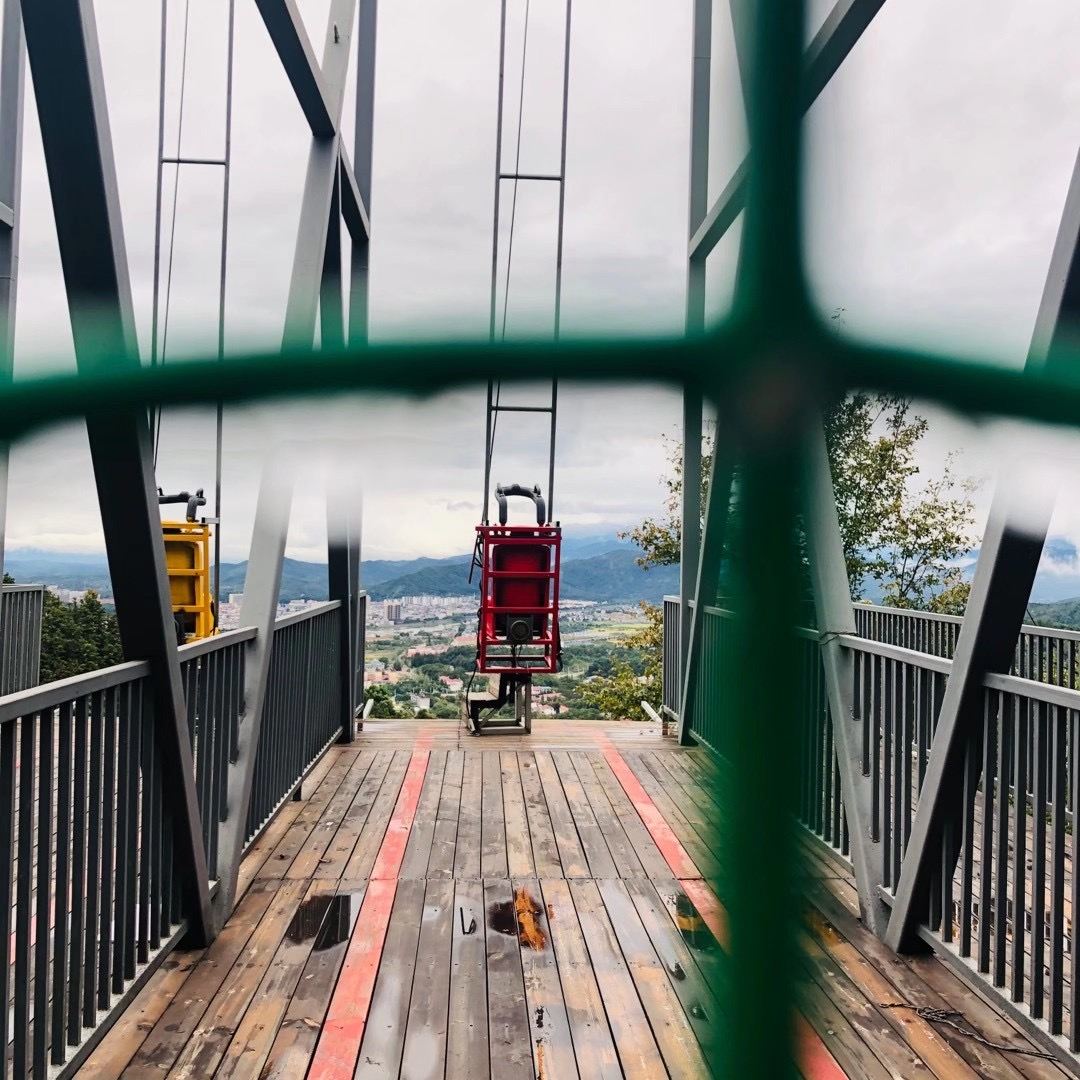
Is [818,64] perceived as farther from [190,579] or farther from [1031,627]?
[190,579]

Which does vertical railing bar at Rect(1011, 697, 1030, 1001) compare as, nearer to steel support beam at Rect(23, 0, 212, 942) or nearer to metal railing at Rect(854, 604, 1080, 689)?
metal railing at Rect(854, 604, 1080, 689)

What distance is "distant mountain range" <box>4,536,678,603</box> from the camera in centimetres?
33

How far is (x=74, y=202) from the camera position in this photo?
45.3 inches

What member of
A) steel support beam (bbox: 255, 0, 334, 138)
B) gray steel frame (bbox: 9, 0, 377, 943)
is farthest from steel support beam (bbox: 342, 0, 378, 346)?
steel support beam (bbox: 255, 0, 334, 138)

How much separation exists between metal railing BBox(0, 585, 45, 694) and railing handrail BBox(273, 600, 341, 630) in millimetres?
2552

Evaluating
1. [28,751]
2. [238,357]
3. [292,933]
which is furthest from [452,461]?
[292,933]

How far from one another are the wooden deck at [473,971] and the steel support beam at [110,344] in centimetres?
36

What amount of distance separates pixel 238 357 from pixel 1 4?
6.40 meters

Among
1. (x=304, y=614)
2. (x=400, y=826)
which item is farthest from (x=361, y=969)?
(x=304, y=614)

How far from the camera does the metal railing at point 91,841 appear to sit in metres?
1.50

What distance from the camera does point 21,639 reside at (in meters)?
6.39

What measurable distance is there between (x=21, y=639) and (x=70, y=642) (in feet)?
1.89

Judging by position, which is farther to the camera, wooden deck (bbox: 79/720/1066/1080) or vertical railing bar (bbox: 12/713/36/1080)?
wooden deck (bbox: 79/720/1066/1080)

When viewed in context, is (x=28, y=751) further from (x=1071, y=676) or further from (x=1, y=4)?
(x=1, y=4)
